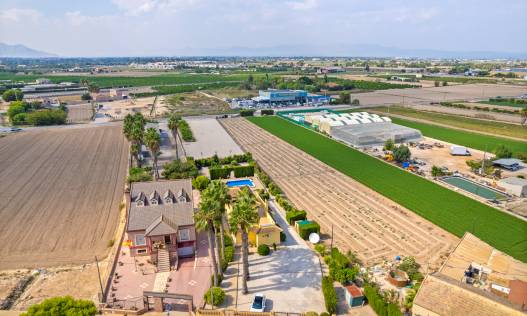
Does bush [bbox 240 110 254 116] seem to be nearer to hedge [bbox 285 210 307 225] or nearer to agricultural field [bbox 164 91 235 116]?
agricultural field [bbox 164 91 235 116]

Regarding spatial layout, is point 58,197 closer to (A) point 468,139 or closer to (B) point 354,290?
(B) point 354,290

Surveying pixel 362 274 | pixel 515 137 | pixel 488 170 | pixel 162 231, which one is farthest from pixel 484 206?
pixel 515 137

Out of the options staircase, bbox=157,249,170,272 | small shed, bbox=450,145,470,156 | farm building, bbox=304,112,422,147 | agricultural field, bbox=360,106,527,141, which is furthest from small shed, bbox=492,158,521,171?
staircase, bbox=157,249,170,272

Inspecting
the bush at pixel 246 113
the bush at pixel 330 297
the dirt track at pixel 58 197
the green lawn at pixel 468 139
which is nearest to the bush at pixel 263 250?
the bush at pixel 330 297

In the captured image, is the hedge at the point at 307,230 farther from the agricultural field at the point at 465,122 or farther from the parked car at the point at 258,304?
the agricultural field at the point at 465,122

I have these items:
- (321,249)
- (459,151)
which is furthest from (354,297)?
(459,151)
